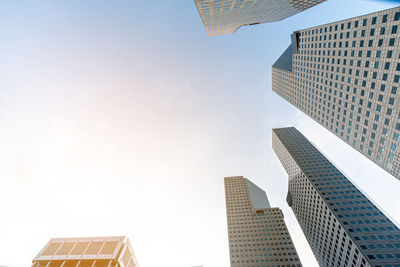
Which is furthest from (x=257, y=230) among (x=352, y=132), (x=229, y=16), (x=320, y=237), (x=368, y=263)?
(x=229, y=16)

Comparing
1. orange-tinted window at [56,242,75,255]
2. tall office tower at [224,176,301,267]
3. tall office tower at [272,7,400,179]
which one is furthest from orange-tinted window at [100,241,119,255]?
tall office tower at [272,7,400,179]

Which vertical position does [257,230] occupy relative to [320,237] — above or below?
below

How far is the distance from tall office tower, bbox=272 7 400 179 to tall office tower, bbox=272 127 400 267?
118 feet

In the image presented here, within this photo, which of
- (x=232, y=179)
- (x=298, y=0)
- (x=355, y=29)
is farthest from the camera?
(x=232, y=179)

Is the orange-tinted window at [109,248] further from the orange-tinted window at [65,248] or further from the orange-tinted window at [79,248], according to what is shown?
the orange-tinted window at [65,248]

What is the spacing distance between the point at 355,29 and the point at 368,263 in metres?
76.2

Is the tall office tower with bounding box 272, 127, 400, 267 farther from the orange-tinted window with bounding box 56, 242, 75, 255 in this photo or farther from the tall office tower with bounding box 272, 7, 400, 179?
the orange-tinted window with bounding box 56, 242, 75, 255

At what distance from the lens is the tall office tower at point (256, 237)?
10372cm

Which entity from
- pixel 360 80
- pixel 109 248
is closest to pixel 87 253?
pixel 109 248

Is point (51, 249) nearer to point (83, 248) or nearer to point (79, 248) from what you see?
point (79, 248)

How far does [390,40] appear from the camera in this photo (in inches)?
1845

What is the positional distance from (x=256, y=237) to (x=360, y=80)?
105611 millimetres

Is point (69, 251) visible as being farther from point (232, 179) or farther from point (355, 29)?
point (232, 179)

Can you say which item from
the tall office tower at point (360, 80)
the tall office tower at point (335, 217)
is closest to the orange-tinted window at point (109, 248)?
the tall office tower at point (335, 217)
